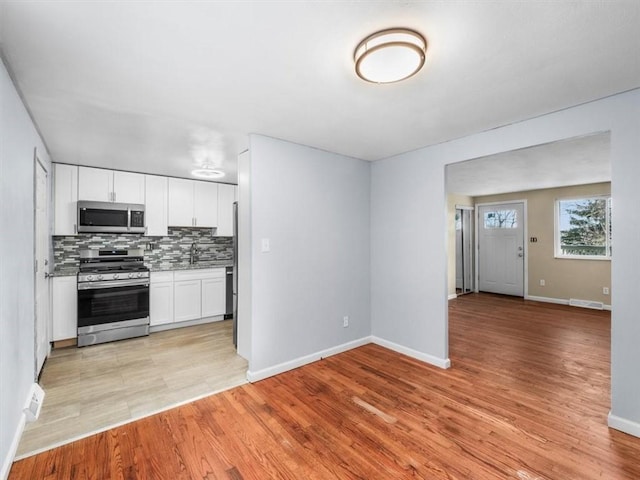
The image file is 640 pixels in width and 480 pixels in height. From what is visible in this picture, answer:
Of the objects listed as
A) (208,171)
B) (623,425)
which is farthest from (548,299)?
(208,171)

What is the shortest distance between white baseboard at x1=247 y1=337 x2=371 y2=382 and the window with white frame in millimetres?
4988

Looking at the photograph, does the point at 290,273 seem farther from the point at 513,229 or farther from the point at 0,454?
the point at 513,229

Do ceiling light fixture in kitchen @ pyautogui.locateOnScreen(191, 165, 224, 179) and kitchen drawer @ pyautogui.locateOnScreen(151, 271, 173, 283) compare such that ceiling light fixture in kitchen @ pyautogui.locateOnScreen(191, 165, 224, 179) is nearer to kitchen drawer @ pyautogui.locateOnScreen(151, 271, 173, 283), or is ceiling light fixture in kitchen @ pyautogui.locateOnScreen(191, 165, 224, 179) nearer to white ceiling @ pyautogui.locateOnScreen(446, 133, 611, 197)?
kitchen drawer @ pyautogui.locateOnScreen(151, 271, 173, 283)

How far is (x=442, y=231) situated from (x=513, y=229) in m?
4.78

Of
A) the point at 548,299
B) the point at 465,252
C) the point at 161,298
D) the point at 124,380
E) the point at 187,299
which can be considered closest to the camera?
the point at 124,380

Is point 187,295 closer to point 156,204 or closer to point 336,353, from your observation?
point 156,204

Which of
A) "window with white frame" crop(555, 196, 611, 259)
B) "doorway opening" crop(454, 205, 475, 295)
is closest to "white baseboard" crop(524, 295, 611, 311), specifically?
"window with white frame" crop(555, 196, 611, 259)

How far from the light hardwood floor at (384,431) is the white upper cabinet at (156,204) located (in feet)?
9.28

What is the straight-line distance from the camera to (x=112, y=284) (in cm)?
402

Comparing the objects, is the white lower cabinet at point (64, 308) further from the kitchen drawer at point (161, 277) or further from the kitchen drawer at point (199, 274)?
the kitchen drawer at point (199, 274)

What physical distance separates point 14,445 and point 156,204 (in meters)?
3.21

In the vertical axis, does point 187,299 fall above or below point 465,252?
below

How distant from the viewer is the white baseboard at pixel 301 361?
116 inches

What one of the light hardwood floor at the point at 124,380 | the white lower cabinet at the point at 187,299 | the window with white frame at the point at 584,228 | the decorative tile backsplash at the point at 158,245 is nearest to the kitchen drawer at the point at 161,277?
the white lower cabinet at the point at 187,299
